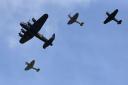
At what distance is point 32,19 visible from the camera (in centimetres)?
13950

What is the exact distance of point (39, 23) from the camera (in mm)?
138625

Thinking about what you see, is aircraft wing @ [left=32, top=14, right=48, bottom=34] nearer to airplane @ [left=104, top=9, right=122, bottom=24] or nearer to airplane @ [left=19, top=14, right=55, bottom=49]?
airplane @ [left=19, top=14, right=55, bottom=49]

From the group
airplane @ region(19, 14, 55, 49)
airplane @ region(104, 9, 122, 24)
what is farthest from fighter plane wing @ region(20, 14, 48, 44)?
airplane @ region(104, 9, 122, 24)

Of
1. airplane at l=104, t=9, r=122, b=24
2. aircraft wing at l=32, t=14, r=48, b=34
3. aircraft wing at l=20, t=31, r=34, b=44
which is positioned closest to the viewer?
aircraft wing at l=32, t=14, r=48, b=34

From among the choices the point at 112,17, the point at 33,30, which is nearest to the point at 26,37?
the point at 33,30

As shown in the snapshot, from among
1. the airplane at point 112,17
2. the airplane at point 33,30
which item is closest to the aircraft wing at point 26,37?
the airplane at point 33,30

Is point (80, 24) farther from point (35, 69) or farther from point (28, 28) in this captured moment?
point (28, 28)

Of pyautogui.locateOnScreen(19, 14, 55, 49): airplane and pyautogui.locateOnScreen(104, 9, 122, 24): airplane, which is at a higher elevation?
pyautogui.locateOnScreen(104, 9, 122, 24): airplane

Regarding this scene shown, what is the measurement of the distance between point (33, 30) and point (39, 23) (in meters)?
2.70

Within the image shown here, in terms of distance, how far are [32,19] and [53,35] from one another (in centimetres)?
858

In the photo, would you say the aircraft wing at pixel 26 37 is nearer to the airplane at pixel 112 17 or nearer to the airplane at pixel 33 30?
the airplane at pixel 33 30

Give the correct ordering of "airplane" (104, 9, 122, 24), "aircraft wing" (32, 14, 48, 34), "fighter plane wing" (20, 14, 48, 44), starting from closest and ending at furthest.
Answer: "aircraft wing" (32, 14, 48, 34) → "fighter plane wing" (20, 14, 48, 44) → "airplane" (104, 9, 122, 24)

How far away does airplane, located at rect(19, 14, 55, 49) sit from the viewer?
13812cm

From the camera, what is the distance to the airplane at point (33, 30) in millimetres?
138125
